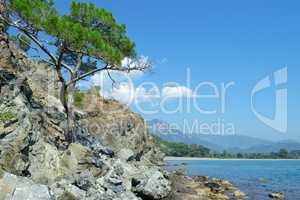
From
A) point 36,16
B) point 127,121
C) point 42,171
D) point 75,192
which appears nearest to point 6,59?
point 36,16

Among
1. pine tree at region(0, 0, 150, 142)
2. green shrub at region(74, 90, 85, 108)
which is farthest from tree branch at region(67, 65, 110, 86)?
green shrub at region(74, 90, 85, 108)

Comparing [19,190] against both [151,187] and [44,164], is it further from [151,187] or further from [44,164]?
[151,187]

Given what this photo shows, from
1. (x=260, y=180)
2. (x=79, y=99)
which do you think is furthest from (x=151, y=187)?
(x=79, y=99)

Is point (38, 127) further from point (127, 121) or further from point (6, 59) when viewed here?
point (127, 121)

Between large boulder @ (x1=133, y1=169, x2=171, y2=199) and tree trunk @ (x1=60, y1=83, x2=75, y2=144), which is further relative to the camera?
tree trunk @ (x1=60, y1=83, x2=75, y2=144)

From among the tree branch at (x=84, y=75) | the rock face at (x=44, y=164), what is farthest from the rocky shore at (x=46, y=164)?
the tree branch at (x=84, y=75)

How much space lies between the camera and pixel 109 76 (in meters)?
26.8

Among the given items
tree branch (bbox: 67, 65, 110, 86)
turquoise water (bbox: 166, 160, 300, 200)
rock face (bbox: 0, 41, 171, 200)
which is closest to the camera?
rock face (bbox: 0, 41, 171, 200)

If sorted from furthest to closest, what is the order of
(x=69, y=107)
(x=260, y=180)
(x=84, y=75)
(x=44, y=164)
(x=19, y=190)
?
1. (x=260, y=180)
2. (x=84, y=75)
3. (x=69, y=107)
4. (x=44, y=164)
5. (x=19, y=190)

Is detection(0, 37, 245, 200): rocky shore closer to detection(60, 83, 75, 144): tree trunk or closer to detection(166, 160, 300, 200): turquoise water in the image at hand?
detection(60, 83, 75, 144): tree trunk

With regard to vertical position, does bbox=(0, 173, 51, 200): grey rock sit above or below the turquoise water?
above

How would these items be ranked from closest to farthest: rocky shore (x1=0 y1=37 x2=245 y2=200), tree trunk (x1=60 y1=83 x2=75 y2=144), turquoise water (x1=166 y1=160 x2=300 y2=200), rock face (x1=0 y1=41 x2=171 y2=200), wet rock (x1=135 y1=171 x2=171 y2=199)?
rock face (x1=0 y1=41 x2=171 y2=200)
rocky shore (x1=0 y1=37 x2=245 y2=200)
wet rock (x1=135 y1=171 x2=171 y2=199)
tree trunk (x1=60 y1=83 x2=75 y2=144)
turquoise water (x1=166 y1=160 x2=300 y2=200)

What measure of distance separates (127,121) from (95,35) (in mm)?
52318

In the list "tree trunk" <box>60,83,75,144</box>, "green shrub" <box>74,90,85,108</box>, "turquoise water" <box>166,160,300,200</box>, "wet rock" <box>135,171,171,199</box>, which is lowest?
"turquoise water" <box>166,160,300,200</box>
